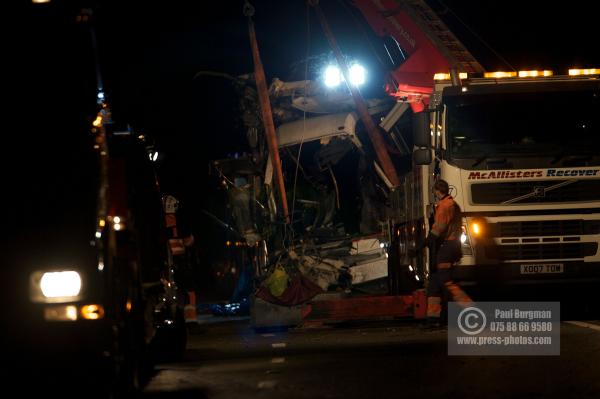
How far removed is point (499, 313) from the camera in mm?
13344

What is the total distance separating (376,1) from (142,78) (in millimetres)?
11285

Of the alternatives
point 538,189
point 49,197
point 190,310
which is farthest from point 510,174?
point 49,197

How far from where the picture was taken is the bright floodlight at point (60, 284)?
6012 mm

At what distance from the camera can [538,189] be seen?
13.0m

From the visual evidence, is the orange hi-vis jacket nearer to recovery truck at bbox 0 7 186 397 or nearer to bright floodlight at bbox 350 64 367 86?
recovery truck at bbox 0 7 186 397

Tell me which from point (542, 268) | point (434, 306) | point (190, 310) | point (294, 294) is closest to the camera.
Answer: point (542, 268)

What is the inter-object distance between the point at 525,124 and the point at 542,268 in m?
1.91

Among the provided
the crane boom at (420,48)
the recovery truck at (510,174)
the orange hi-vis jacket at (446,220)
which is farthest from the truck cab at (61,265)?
the crane boom at (420,48)

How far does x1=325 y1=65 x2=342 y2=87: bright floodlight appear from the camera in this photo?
20.4 metres

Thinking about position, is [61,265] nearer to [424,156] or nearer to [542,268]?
[424,156]

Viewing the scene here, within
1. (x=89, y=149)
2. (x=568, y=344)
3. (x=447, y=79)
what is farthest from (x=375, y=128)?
(x=89, y=149)

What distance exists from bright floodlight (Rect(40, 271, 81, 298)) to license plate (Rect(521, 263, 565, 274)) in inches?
324

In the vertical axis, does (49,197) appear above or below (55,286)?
above

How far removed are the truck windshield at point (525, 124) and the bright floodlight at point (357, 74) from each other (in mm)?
7009
